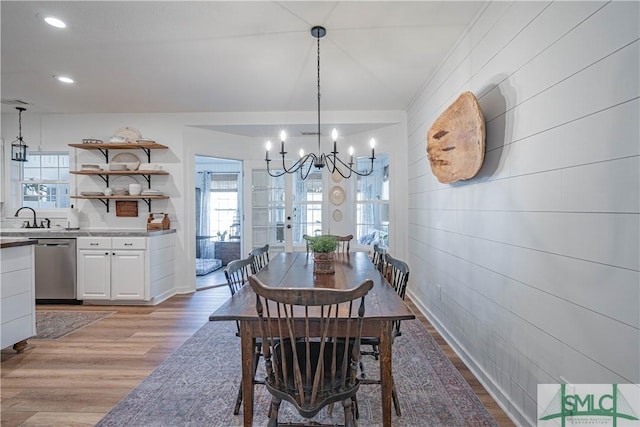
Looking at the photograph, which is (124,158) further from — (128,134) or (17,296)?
(17,296)

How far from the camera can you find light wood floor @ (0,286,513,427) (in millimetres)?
2093

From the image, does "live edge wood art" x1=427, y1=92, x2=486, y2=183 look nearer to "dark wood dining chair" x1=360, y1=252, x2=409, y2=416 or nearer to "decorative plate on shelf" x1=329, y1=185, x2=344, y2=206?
"dark wood dining chair" x1=360, y1=252, x2=409, y2=416

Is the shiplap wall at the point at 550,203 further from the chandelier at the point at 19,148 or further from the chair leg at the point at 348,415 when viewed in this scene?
the chandelier at the point at 19,148

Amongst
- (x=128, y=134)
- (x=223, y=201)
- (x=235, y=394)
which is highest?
(x=128, y=134)

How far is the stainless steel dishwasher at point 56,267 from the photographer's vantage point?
4.31 meters

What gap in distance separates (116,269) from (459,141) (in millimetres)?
4144

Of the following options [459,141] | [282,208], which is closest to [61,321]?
[282,208]

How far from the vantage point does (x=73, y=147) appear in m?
4.97

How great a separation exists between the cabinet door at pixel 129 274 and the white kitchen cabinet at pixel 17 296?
1.28 meters

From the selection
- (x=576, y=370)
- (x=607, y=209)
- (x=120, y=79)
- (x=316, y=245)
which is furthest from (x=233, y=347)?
(x=120, y=79)

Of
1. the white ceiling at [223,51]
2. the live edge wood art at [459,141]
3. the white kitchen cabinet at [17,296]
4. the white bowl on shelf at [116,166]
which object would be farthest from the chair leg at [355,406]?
the white bowl on shelf at [116,166]

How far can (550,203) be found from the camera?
1638 millimetres

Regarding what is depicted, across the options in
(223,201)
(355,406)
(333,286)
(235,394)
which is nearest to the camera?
(355,406)

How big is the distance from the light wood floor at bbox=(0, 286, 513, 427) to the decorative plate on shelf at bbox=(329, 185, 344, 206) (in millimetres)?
2368
